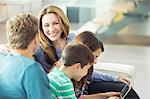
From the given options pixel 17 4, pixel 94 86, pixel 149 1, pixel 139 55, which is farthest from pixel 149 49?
pixel 94 86

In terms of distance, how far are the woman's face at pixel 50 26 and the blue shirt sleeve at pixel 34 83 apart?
0.87 metres

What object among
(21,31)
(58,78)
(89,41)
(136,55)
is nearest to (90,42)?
(89,41)

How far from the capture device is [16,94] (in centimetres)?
137

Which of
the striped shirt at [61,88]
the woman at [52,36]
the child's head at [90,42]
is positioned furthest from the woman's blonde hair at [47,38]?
the striped shirt at [61,88]

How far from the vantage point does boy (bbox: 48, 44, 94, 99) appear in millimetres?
1521

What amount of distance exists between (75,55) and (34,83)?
356 mm

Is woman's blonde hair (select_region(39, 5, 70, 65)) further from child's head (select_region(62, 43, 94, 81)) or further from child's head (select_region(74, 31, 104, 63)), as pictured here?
child's head (select_region(62, 43, 94, 81))

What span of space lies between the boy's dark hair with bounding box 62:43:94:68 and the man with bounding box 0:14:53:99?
9.6 inches

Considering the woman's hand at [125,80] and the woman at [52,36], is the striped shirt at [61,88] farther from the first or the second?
the woman's hand at [125,80]

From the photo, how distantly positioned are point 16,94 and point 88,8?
4553 millimetres

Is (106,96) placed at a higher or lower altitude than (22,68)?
lower

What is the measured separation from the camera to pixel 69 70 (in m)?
1.61

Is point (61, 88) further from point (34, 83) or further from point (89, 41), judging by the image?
point (89, 41)

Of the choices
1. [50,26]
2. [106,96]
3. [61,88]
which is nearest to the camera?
[61,88]
